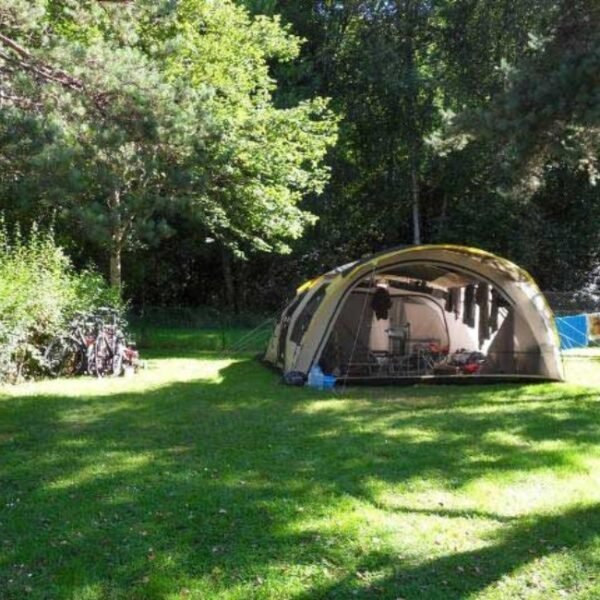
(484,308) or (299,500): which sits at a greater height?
(484,308)

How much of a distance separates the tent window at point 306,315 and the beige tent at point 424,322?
28mm

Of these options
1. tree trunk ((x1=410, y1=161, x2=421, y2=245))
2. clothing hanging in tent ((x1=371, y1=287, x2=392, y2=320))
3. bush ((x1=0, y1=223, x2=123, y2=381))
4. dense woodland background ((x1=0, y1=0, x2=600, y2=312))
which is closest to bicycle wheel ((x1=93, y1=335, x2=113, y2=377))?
bush ((x1=0, y1=223, x2=123, y2=381))

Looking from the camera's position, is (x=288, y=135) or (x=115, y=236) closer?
(x=115, y=236)

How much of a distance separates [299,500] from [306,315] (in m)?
6.32

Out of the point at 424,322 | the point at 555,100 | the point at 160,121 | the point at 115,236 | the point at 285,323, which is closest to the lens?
the point at 160,121

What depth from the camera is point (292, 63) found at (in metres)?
21.1

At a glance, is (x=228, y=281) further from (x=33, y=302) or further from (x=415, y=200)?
(x=33, y=302)

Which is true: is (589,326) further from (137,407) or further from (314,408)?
(137,407)

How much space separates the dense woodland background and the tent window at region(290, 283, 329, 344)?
234cm

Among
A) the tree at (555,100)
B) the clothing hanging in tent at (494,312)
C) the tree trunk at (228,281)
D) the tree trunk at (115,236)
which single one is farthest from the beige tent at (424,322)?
the tree trunk at (228,281)

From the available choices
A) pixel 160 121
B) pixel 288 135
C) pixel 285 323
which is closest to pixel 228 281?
pixel 288 135

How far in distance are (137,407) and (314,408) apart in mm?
1997

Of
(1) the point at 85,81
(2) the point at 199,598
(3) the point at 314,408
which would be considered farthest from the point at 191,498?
(1) the point at 85,81

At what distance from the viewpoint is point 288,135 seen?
621 inches
